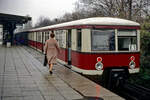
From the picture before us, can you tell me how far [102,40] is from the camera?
10.5 m

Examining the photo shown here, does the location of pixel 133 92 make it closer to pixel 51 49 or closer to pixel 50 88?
pixel 50 88

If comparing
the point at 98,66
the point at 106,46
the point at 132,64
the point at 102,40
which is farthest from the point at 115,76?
the point at 102,40

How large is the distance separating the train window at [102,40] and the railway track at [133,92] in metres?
1.74

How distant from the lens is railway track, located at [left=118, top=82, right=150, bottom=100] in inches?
384

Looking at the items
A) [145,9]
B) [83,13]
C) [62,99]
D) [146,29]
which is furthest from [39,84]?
[83,13]

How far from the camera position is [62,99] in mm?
7184

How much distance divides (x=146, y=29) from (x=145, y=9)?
1384 centimetres

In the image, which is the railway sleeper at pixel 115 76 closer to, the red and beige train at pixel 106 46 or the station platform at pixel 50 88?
the red and beige train at pixel 106 46

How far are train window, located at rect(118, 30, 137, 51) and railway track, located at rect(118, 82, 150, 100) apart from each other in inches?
62.3

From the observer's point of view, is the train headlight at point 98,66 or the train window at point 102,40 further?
the train window at point 102,40

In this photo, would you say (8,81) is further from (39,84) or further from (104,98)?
(104,98)

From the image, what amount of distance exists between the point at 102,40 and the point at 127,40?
107cm

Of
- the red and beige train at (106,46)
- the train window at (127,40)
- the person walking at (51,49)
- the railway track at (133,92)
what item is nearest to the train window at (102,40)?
the red and beige train at (106,46)

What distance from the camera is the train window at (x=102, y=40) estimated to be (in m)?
10.5
